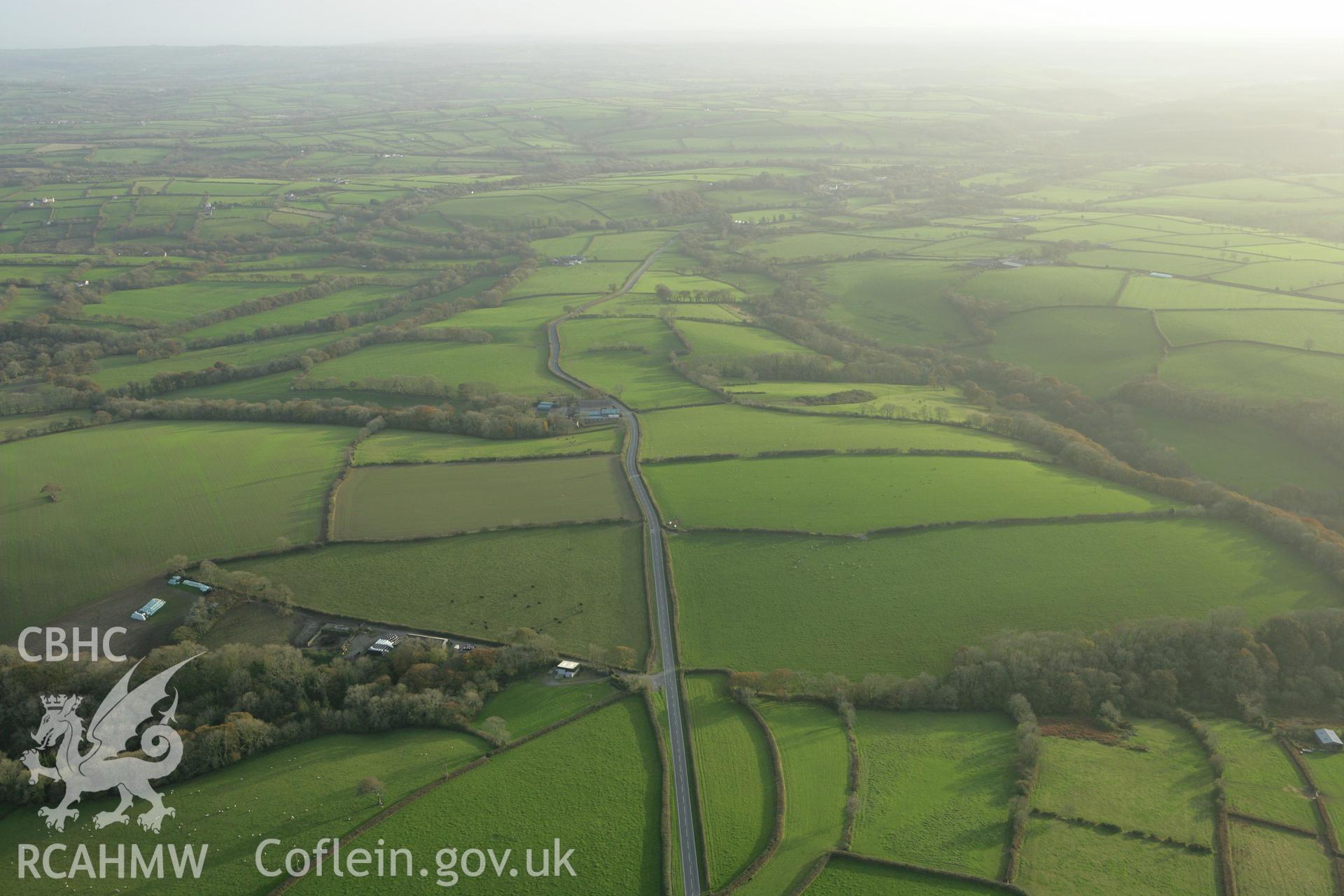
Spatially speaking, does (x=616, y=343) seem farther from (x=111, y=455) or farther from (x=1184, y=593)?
(x=1184, y=593)

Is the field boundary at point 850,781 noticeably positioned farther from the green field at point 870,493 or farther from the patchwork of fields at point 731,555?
the green field at point 870,493

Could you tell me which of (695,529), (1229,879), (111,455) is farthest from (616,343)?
(1229,879)

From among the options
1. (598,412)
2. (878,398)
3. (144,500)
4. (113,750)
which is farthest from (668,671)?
(878,398)

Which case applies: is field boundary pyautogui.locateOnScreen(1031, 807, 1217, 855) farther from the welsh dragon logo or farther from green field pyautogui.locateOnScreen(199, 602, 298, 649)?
green field pyautogui.locateOnScreen(199, 602, 298, 649)

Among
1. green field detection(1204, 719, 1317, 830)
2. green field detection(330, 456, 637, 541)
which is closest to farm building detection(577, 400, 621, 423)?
green field detection(330, 456, 637, 541)

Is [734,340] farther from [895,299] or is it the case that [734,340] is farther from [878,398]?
[895,299]
